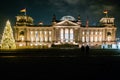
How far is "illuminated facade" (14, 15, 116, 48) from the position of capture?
147 m

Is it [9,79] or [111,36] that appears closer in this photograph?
[9,79]

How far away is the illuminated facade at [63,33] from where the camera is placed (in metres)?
147

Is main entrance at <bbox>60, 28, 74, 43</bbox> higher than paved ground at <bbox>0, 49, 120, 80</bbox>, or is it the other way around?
main entrance at <bbox>60, 28, 74, 43</bbox>

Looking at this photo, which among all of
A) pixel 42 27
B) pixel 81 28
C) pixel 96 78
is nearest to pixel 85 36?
pixel 81 28

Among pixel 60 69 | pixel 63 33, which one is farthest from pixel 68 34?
pixel 60 69

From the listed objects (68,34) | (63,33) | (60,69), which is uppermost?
(63,33)

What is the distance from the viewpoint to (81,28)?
148 meters

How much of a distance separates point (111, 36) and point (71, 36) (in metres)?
21.8

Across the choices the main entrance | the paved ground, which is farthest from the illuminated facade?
the paved ground

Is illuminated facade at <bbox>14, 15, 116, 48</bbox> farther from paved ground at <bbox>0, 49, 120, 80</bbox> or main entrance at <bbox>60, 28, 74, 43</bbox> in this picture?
paved ground at <bbox>0, 49, 120, 80</bbox>

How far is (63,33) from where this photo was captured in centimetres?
14862

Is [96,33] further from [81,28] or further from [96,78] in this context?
[96,78]

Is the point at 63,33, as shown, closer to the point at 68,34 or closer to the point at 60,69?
the point at 68,34

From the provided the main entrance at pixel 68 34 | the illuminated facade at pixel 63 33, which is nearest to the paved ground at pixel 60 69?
the illuminated facade at pixel 63 33
